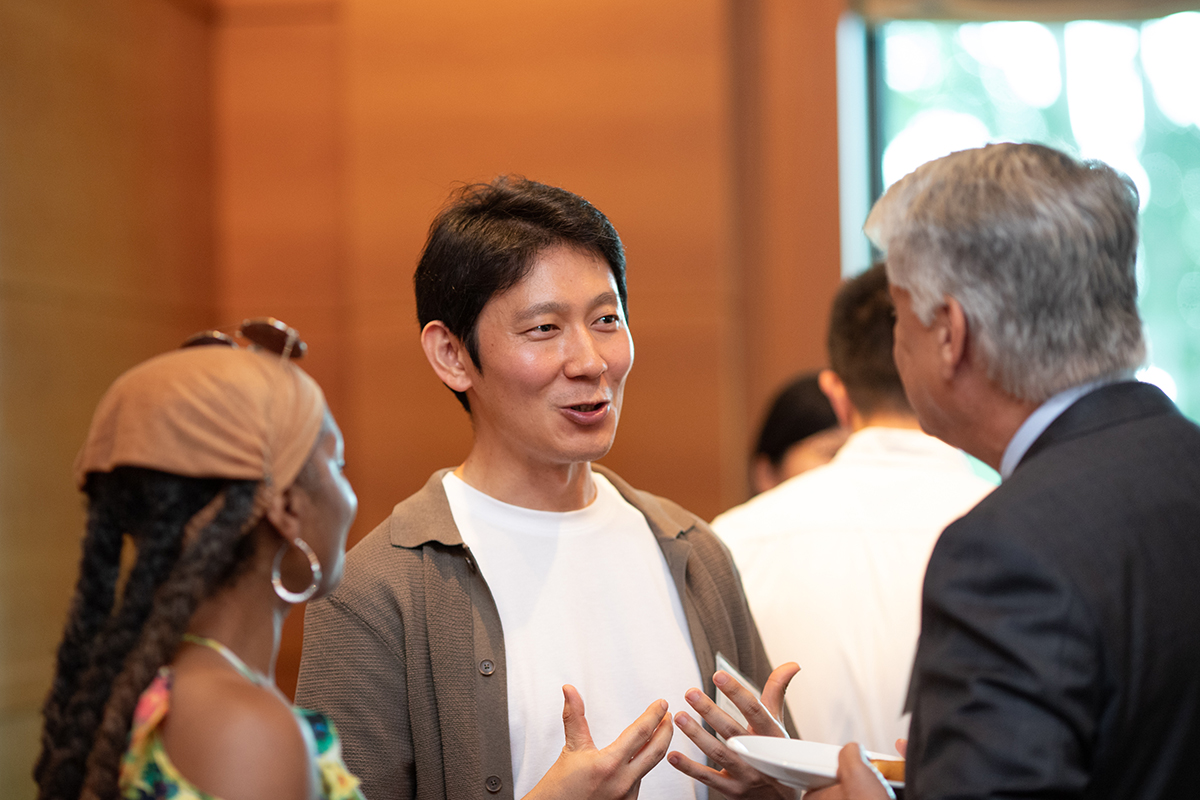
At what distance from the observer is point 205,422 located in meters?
1.11

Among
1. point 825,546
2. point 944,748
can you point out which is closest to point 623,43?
point 825,546

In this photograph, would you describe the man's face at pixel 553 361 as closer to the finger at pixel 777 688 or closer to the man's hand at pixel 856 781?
the finger at pixel 777 688

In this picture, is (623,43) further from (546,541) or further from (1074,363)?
(1074,363)

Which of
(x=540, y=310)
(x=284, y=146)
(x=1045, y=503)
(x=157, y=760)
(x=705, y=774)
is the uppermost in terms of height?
(x=284, y=146)

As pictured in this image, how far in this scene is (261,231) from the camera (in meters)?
4.46

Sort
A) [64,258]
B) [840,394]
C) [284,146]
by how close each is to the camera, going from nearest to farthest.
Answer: [840,394]
[64,258]
[284,146]

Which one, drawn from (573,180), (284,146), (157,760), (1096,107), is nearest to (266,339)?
(157,760)

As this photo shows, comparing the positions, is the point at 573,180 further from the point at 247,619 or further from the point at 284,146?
the point at 247,619

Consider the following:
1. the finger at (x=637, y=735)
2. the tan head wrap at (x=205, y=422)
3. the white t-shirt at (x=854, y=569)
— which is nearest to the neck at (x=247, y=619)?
the tan head wrap at (x=205, y=422)

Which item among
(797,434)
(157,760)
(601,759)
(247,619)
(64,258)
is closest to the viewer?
(157,760)

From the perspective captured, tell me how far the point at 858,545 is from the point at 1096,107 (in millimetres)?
3266

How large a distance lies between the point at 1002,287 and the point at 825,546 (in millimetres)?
1160

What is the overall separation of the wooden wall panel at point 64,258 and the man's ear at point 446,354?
220 cm

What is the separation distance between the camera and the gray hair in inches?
47.4
